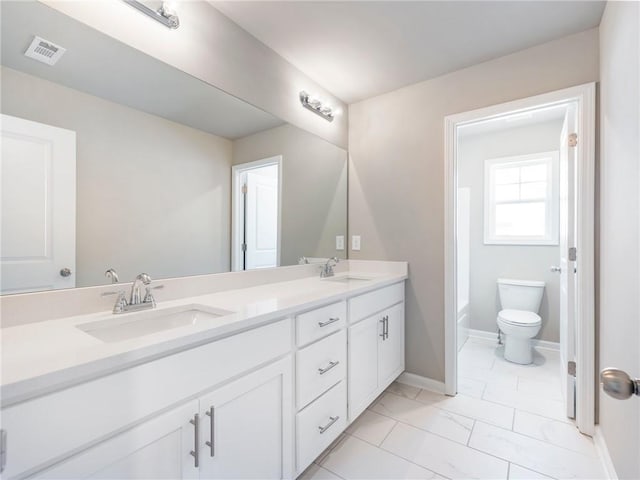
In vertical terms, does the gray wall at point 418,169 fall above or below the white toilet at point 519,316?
above

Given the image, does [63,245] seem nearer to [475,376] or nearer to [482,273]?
[475,376]

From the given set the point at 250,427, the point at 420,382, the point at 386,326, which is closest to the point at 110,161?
the point at 250,427

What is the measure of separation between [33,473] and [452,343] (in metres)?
2.17

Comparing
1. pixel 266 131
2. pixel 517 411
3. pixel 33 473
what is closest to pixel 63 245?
pixel 33 473

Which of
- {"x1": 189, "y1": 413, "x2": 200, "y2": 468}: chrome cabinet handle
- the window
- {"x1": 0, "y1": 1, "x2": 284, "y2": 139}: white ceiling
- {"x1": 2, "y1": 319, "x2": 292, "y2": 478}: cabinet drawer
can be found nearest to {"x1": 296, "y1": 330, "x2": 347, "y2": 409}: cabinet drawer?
{"x1": 2, "y1": 319, "x2": 292, "y2": 478}: cabinet drawer

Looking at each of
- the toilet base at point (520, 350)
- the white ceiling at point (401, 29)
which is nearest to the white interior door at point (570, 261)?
the white ceiling at point (401, 29)

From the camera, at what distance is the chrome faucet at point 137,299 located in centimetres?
116

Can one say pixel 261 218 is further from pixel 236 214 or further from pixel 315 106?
pixel 315 106

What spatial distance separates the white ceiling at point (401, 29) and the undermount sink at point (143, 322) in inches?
59.6

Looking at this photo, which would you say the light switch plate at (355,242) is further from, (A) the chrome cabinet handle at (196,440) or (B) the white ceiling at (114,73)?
(A) the chrome cabinet handle at (196,440)

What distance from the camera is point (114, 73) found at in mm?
1230

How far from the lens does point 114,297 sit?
121 centimetres

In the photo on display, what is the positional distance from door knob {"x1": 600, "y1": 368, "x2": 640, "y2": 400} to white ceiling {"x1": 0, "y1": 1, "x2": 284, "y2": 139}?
5.66ft

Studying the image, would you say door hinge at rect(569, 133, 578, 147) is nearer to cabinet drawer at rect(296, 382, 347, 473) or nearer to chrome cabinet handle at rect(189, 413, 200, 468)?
cabinet drawer at rect(296, 382, 347, 473)
